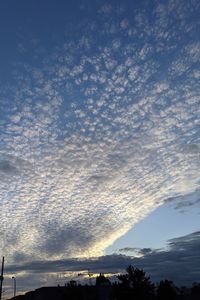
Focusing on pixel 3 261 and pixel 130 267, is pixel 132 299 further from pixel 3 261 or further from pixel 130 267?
pixel 3 261

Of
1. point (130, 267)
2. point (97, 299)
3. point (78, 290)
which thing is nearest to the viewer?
point (130, 267)

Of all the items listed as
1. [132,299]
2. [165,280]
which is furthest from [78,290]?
[132,299]

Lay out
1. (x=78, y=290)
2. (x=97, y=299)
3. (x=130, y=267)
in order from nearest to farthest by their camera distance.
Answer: (x=130, y=267) → (x=78, y=290) → (x=97, y=299)

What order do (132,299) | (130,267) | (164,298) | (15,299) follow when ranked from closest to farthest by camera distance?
(132,299), (130,267), (164,298), (15,299)

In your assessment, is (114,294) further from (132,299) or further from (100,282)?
(100,282)

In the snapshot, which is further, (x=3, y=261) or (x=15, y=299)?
(x=15, y=299)

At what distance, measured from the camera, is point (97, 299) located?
73.5m

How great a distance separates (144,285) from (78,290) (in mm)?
24145

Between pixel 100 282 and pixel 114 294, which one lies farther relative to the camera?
pixel 100 282

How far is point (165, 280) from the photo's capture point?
5394 centimetres

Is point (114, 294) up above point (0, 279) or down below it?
below

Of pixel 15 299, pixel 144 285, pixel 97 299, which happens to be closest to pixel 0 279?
pixel 144 285

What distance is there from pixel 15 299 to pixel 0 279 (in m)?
52.8

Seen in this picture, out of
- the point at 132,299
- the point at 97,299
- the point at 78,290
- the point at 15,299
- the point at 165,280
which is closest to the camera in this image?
the point at 132,299
